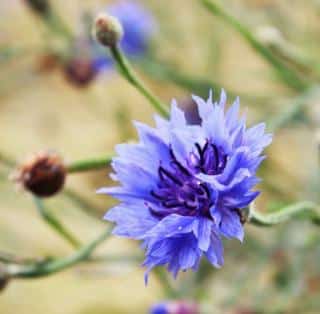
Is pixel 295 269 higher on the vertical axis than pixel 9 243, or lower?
lower

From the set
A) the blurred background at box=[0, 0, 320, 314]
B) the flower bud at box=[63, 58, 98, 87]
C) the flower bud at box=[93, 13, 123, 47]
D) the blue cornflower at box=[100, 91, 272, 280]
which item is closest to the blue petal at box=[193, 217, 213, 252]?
the blue cornflower at box=[100, 91, 272, 280]

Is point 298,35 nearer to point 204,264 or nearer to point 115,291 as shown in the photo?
point 204,264

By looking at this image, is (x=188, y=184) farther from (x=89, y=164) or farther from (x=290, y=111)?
(x=290, y=111)

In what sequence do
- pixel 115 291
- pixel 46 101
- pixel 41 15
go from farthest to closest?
pixel 46 101, pixel 115 291, pixel 41 15

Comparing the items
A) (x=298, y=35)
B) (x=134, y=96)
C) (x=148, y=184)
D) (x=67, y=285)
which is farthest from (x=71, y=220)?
(x=148, y=184)

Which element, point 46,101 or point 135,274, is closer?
point 135,274

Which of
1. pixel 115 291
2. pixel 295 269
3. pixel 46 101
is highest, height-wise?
pixel 46 101

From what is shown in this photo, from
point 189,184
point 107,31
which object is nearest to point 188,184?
A: point 189,184

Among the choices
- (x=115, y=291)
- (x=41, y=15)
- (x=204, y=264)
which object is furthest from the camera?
(x=115, y=291)
